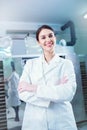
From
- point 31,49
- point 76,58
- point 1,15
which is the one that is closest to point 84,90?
point 76,58

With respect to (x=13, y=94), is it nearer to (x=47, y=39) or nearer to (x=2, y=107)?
(x=2, y=107)

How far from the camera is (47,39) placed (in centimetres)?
117

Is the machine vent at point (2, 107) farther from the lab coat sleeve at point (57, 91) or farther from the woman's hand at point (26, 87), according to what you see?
the lab coat sleeve at point (57, 91)

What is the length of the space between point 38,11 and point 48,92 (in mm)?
2711

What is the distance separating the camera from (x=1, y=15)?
355cm

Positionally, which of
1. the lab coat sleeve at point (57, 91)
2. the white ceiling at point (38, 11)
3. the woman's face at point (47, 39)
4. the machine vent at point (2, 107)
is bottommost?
the machine vent at point (2, 107)

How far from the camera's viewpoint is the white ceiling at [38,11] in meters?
3.19

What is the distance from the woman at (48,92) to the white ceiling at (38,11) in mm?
2138

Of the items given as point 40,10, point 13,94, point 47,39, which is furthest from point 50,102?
point 40,10

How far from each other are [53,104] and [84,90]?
2.99 meters

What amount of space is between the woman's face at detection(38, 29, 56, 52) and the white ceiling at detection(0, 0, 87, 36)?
2.04 m

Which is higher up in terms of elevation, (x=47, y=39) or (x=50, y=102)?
(x=47, y=39)

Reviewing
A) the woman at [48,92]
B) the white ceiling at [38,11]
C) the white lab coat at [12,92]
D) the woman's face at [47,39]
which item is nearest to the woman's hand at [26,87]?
the woman at [48,92]

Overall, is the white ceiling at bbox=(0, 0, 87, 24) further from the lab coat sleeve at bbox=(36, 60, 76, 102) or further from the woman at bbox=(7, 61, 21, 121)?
the lab coat sleeve at bbox=(36, 60, 76, 102)
